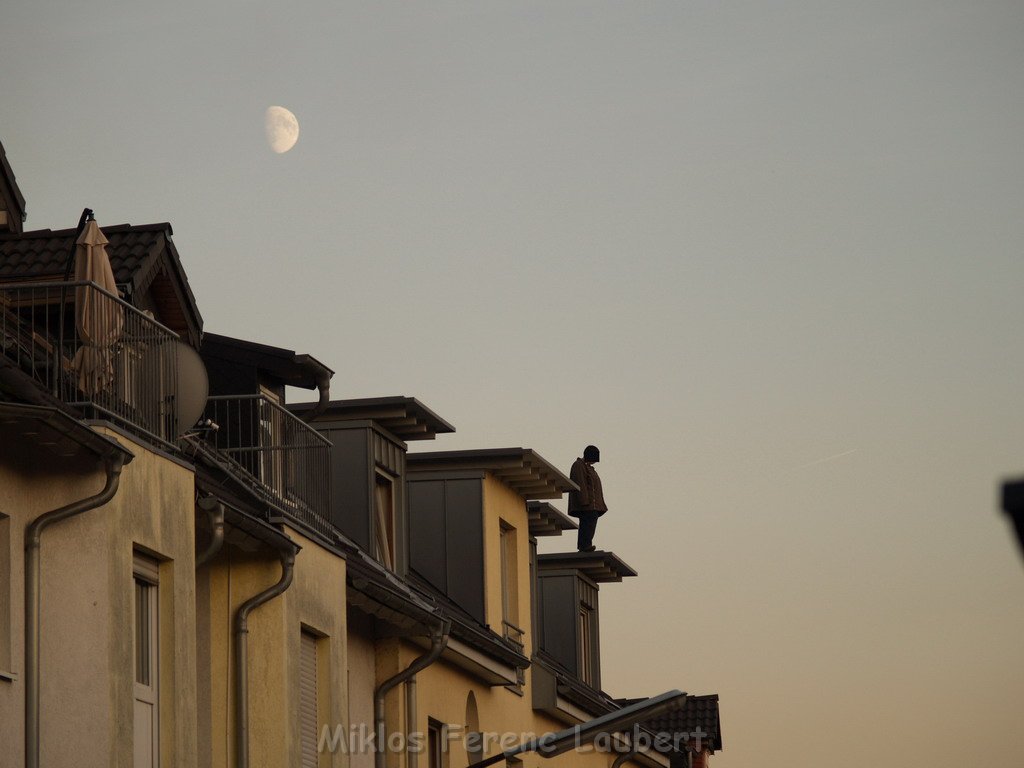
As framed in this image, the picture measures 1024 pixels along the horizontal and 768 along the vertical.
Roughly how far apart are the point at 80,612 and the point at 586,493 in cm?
2173

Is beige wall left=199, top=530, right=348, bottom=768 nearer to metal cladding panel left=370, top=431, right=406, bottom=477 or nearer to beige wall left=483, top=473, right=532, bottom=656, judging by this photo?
metal cladding panel left=370, top=431, right=406, bottom=477

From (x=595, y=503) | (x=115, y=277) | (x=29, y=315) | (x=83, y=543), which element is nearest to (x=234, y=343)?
(x=115, y=277)

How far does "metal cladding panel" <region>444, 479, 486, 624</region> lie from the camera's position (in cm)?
2559

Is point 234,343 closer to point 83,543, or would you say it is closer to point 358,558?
point 358,558

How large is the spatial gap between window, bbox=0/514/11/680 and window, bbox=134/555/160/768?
168 centimetres

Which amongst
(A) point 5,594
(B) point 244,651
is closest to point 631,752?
(B) point 244,651

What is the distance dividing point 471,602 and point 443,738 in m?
2.84

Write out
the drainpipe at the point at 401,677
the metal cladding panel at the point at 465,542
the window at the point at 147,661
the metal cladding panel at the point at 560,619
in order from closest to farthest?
1. the window at the point at 147,661
2. the drainpipe at the point at 401,677
3. the metal cladding panel at the point at 465,542
4. the metal cladding panel at the point at 560,619

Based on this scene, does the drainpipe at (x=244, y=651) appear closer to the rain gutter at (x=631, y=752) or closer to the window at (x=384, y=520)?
the window at (x=384, y=520)

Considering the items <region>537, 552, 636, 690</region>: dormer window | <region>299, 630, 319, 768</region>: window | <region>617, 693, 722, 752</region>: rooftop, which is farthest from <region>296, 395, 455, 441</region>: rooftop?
<region>617, 693, 722, 752</region>: rooftop

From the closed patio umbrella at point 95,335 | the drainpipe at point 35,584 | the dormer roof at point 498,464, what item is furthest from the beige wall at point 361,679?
the drainpipe at point 35,584

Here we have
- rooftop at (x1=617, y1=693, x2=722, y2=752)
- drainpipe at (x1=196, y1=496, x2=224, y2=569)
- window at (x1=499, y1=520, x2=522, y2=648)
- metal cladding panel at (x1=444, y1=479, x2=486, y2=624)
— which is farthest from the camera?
rooftop at (x1=617, y1=693, x2=722, y2=752)

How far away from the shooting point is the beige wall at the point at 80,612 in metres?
11.9

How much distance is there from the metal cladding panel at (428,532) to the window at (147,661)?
11944 mm
